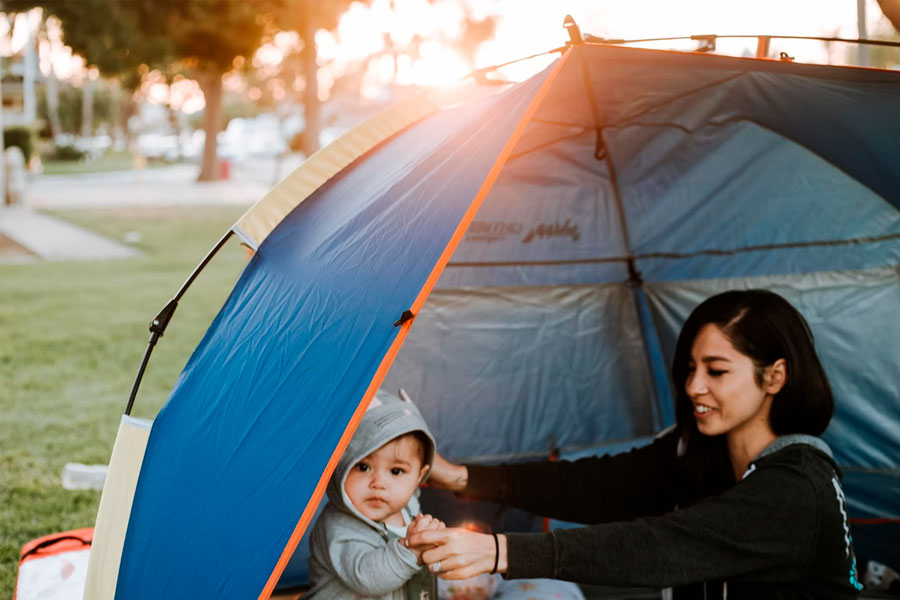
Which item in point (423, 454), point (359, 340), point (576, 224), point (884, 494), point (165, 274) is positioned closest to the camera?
point (359, 340)

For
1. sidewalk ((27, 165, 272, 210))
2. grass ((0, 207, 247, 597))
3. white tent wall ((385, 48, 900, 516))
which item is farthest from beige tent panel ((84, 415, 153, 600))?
sidewalk ((27, 165, 272, 210))

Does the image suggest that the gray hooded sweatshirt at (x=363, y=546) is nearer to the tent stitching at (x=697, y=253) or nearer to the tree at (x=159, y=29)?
the tent stitching at (x=697, y=253)

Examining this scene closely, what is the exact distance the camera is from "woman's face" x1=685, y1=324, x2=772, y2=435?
2.03 metres

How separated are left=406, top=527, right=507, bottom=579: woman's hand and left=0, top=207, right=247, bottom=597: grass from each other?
6.44 feet

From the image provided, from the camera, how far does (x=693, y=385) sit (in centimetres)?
209

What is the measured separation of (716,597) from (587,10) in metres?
21.3

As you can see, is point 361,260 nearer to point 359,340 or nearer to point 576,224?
point 359,340

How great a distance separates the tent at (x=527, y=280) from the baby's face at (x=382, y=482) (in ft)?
1.21

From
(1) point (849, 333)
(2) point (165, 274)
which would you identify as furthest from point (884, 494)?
(2) point (165, 274)

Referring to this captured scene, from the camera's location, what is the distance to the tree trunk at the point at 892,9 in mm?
2900

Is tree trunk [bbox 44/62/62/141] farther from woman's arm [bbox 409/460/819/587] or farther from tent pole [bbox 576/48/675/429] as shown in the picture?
woman's arm [bbox 409/460/819/587]

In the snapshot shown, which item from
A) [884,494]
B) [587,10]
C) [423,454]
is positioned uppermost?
[587,10]

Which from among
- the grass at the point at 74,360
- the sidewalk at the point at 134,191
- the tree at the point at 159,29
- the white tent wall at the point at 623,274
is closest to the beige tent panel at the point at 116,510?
the grass at the point at 74,360

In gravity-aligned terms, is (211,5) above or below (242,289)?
above
